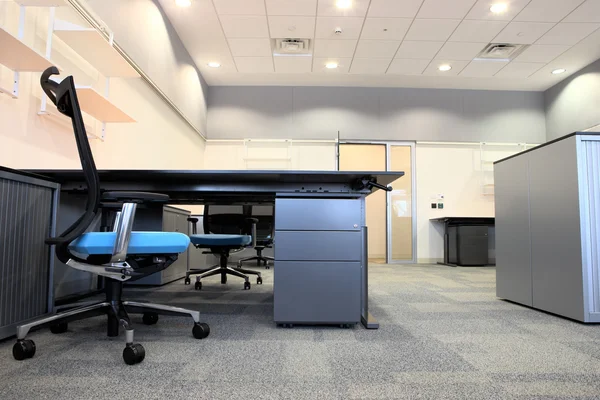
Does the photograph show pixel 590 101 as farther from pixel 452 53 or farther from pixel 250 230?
pixel 250 230

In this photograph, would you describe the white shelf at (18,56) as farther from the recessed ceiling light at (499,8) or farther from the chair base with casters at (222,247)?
the recessed ceiling light at (499,8)

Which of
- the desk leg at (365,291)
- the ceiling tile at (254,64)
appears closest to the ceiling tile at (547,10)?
the ceiling tile at (254,64)

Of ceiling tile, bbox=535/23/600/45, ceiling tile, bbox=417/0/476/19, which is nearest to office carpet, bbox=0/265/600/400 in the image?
ceiling tile, bbox=417/0/476/19

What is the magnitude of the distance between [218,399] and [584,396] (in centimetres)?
107

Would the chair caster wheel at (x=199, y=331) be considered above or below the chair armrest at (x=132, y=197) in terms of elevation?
below

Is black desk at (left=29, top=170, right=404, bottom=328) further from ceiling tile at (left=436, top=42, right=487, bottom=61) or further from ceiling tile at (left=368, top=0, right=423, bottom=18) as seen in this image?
ceiling tile at (left=436, top=42, right=487, bottom=61)

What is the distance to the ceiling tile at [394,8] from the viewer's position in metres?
3.71

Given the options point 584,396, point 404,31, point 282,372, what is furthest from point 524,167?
point 404,31

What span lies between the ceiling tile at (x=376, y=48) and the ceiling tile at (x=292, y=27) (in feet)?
2.31

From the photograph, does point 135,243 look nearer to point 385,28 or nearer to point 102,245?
point 102,245

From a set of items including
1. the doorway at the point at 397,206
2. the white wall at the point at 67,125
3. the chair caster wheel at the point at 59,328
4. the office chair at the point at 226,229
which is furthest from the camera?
the doorway at the point at 397,206

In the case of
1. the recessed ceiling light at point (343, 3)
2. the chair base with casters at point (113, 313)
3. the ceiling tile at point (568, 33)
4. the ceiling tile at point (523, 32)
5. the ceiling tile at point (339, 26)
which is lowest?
the chair base with casters at point (113, 313)

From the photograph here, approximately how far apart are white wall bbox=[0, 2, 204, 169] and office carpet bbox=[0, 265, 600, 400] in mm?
1045

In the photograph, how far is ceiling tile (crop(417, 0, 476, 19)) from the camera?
145 inches
